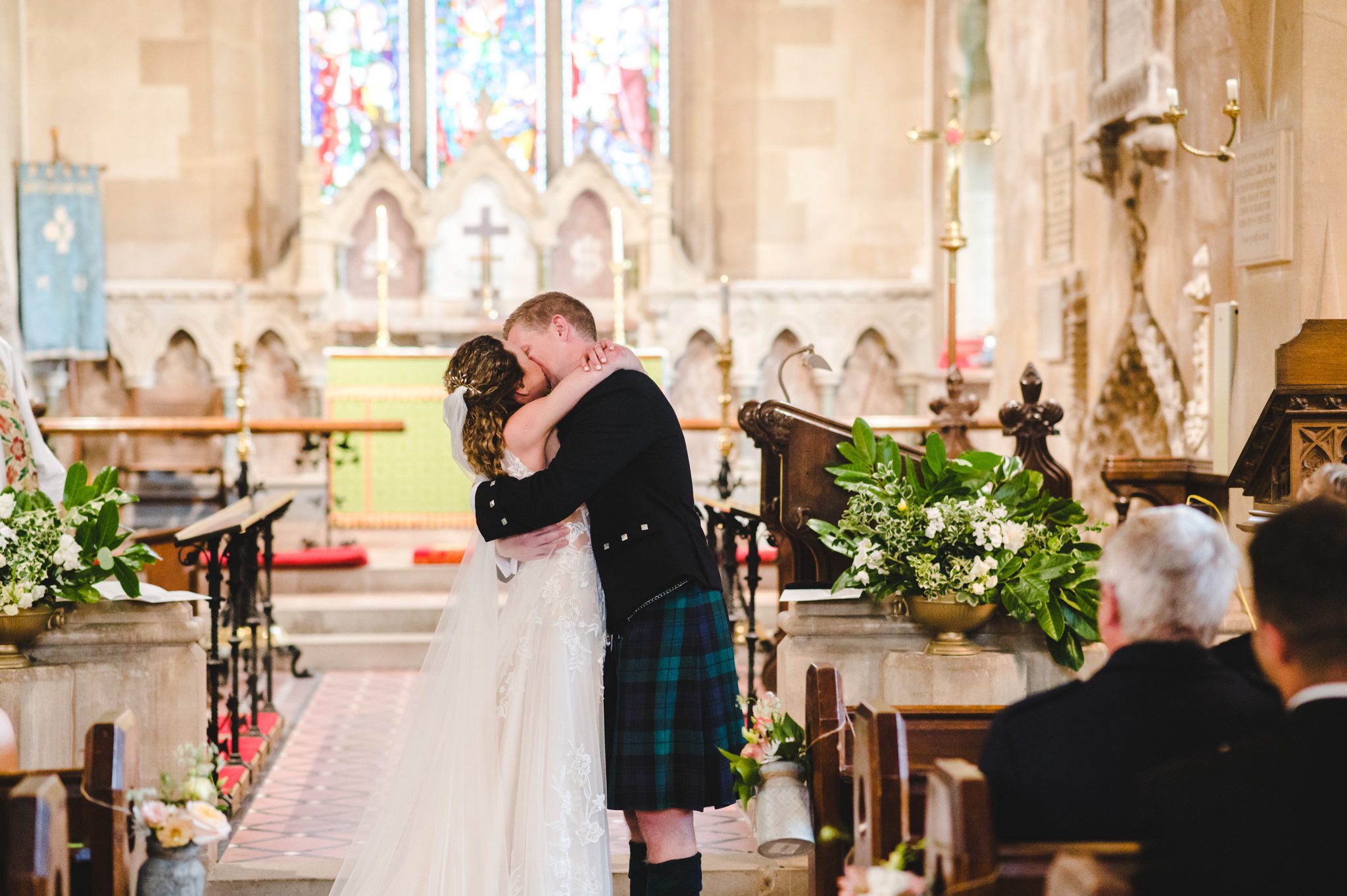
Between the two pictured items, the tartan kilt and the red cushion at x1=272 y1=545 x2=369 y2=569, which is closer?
the tartan kilt

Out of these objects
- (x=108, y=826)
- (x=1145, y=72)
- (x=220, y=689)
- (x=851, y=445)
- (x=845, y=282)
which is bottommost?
(x=220, y=689)

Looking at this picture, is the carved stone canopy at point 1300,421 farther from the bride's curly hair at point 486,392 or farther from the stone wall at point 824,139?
the stone wall at point 824,139

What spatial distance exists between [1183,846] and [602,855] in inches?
73.6

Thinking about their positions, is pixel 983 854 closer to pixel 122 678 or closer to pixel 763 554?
pixel 122 678

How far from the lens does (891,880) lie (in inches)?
90.0

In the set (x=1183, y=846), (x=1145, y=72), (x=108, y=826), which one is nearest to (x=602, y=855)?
(x=108, y=826)

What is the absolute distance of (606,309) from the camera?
11969 mm

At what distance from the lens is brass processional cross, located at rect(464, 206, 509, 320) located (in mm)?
11718

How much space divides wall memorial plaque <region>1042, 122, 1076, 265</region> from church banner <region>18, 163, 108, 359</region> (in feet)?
22.4

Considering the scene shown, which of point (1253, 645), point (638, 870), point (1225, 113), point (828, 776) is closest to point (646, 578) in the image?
point (828, 776)

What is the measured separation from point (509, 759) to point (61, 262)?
8.92 meters

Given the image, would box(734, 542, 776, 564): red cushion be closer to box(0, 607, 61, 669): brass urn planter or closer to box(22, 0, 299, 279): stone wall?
box(0, 607, 61, 669): brass urn planter

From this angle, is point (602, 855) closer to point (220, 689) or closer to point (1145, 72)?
point (220, 689)

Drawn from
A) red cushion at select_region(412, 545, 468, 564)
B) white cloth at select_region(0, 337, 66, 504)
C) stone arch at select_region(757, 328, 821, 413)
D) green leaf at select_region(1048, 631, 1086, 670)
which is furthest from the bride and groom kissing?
stone arch at select_region(757, 328, 821, 413)
